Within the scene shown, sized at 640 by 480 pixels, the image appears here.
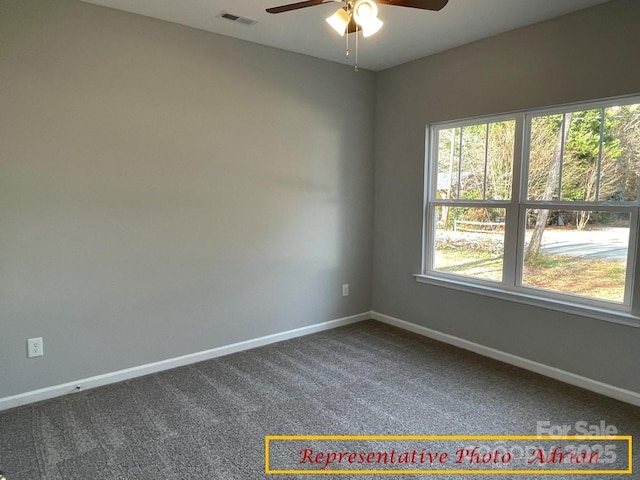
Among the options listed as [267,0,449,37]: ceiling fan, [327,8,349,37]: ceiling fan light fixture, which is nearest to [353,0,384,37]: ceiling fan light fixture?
[267,0,449,37]: ceiling fan

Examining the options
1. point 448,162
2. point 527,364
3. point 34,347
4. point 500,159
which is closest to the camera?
Result: point 34,347

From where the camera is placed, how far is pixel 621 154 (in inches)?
110

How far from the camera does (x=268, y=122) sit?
3615 millimetres

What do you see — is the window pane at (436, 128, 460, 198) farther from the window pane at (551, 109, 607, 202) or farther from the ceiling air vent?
the ceiling air vent

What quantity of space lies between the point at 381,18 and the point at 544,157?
5.23ft

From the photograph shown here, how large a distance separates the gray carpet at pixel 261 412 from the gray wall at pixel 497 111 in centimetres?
27

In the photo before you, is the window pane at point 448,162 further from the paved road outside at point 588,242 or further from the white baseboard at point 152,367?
the white baseboard at point 152,367

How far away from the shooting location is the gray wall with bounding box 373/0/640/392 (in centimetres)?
276

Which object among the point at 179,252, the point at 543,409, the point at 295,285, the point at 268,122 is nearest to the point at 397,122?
the point at 268,122

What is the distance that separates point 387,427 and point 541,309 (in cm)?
158

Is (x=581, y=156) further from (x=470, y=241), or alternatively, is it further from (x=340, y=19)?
(x=340, y=19)

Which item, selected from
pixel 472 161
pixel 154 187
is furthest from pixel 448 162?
pixel 154 187

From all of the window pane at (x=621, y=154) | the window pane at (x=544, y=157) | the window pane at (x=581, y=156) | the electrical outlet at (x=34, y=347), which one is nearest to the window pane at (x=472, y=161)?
the window pane at (x=544, y=157)

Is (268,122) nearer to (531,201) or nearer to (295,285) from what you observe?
(295,285)
